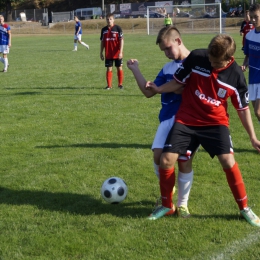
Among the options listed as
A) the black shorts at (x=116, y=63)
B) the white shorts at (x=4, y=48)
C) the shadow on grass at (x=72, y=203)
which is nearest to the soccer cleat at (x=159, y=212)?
the shadow on grass at (x=72, y=203)

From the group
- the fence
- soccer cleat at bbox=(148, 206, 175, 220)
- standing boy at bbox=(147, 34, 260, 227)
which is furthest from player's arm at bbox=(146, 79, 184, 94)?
the fence

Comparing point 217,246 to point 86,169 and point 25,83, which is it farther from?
point 25,83

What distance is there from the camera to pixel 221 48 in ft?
12.3

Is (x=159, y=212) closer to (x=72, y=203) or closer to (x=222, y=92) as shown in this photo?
(x=72, y=203)

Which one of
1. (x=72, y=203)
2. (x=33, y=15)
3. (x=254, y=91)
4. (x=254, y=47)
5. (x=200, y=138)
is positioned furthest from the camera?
(x=33, y=15)

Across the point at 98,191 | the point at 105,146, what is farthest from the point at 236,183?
the point at 105,146

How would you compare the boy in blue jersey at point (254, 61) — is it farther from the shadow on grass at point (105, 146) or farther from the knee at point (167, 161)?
the knee at point (167, 161)

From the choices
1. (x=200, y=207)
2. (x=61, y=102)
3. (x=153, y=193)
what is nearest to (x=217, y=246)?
(x=200, y=207)

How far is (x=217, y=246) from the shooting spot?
3.88m

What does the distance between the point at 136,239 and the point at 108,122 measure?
499 cm

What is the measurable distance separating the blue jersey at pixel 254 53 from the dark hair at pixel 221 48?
304 cm

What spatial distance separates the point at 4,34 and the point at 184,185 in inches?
599

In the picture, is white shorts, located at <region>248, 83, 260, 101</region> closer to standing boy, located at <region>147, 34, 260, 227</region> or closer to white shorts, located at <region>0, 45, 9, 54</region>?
standing boy, located at <region>147, 34, 260, 227</region>

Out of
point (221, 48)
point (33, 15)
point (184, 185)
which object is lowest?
point (184, 185)
